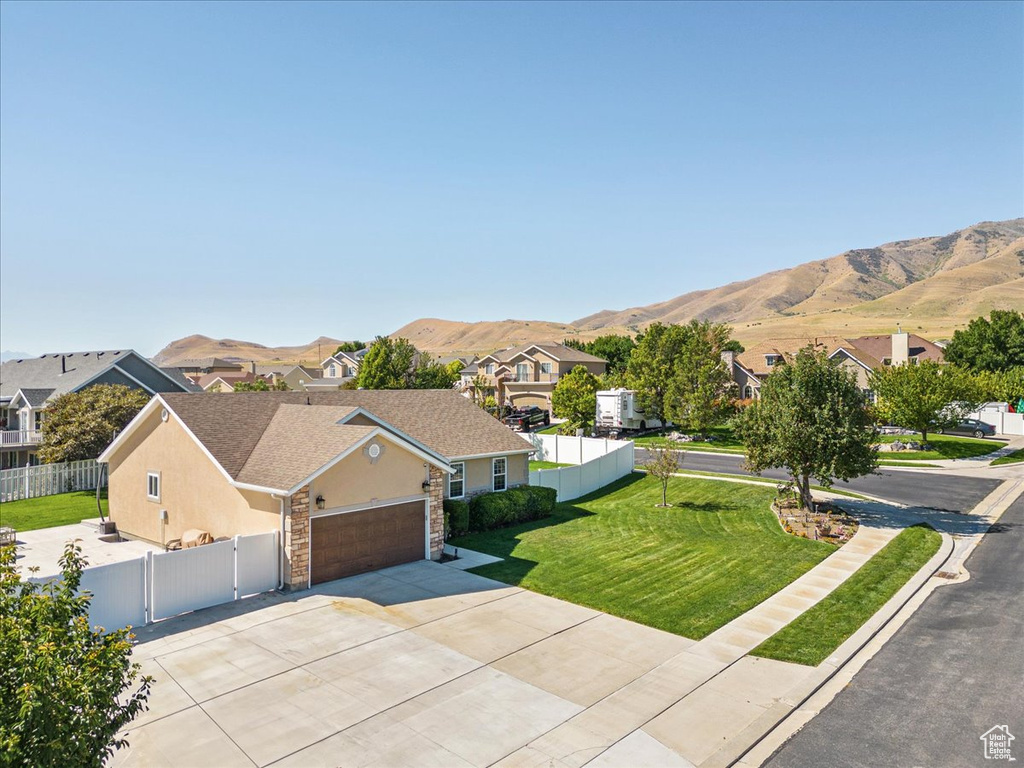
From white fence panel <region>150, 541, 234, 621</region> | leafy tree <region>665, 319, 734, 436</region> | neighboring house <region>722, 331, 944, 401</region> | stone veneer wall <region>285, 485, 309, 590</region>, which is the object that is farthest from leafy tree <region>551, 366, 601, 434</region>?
white fence panel <region>150, 541, 234, 621</region>

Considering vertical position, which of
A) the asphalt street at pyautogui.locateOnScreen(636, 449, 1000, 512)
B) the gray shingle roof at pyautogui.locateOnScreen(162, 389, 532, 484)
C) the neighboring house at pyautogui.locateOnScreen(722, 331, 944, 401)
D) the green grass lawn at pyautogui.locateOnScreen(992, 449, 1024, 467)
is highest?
the neighboring house at pyautogui.locateOnScreen(722, 331, 944, 401)

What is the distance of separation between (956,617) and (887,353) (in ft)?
233

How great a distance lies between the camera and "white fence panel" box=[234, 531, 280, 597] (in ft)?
53.4

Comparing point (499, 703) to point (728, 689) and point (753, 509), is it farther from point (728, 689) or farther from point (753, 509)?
point (753, 509)

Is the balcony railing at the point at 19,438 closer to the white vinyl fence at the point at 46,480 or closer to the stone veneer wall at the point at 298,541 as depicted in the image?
the white vinyl fence at the point at 46,480

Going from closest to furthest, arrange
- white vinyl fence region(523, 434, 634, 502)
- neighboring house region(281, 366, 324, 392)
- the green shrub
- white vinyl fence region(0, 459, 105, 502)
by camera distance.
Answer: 1. the green shrub
2. white vinyl fence region(523, 434, 634, 502)
3. white vinyl fence region(0, 459, 105, 502)
4. neighboring house region(281, 366, 324, 392)

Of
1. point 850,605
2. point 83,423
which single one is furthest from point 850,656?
point 83,423

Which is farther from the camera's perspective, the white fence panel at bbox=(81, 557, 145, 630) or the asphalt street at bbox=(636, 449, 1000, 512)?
the asphalt street at bbox=(636, 449, 1000, 512)

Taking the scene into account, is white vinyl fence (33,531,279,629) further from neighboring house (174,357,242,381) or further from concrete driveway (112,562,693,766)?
neighboring house (174,357,242,381)

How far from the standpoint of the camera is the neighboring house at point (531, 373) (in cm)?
7088

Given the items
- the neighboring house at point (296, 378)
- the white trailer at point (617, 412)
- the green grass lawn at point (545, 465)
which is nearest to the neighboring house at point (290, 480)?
the green grass lawn at point (545, 465)

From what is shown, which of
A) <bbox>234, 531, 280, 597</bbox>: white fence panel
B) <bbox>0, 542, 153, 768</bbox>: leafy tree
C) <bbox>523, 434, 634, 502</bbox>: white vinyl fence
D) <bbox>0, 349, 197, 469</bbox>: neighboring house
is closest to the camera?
<bbox>0, 542, 153, 768</bbox>: leafy tree

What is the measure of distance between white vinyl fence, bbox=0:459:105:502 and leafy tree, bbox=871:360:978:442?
4630 cm

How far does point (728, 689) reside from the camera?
11.6 metres
